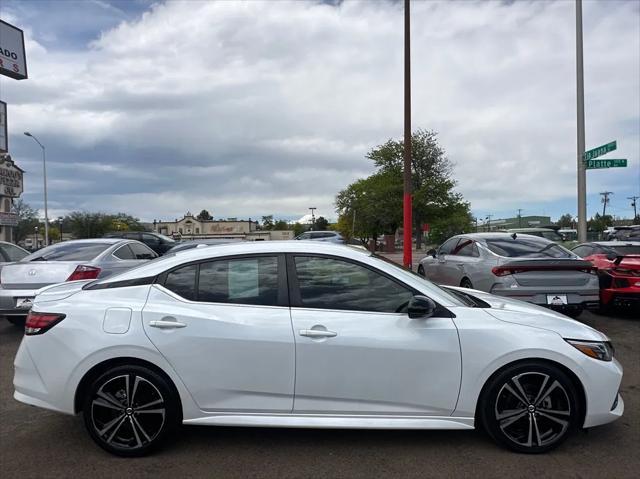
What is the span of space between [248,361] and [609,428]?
297cm

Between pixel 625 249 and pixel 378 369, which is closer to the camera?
pixel 378 369

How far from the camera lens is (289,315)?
11.8ft

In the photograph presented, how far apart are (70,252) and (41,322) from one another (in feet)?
16.2

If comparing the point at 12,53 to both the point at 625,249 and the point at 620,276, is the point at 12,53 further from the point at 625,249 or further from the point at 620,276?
the point at 620,276

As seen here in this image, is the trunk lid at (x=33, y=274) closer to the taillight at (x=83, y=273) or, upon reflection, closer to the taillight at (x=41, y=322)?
the taillight at (x=83, y=273)

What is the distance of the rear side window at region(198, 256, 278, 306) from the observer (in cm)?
372

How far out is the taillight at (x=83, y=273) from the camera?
7418 mm

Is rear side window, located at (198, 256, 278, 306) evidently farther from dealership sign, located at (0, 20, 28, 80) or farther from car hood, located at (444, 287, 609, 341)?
dealership sign, located at (0, 20, 28, 80)

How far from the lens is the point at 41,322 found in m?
3.71

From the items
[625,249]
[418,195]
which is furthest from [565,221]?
[625,249]

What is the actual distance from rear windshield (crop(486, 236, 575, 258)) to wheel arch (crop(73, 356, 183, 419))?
580cm

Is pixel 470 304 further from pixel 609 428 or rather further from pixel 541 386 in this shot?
pixel 609 428

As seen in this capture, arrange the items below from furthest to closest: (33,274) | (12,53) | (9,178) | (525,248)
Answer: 1. (9,178)
2. (12,53)
3. (525,248)
4. (33,274)

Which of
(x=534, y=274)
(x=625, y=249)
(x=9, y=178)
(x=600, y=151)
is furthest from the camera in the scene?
(x=9, y=178)
